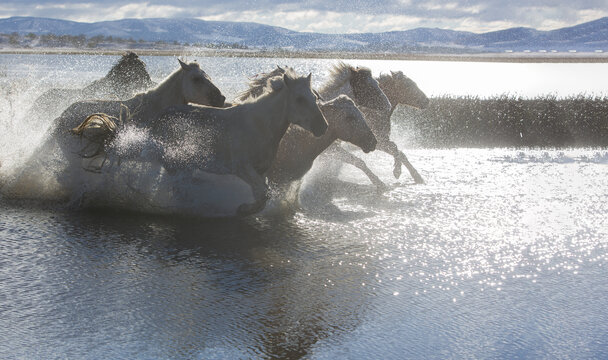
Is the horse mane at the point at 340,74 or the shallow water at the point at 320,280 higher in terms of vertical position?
the horse mane at the point at 340,74

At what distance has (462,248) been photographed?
8.39 metres

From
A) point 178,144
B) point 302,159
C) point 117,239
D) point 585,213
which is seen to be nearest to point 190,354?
point 117,239

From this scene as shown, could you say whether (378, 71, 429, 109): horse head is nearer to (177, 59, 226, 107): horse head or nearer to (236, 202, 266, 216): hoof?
(177, 59, 226, 107): horse head

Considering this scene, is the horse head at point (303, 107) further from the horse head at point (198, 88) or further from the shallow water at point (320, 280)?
the horse head at point (198, 88)

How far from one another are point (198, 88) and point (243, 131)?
1.60 metres

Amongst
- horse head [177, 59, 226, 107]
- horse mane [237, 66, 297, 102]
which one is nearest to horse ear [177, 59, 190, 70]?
horse head [177, 59, 226, 107]

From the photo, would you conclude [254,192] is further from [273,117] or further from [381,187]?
[381,187]

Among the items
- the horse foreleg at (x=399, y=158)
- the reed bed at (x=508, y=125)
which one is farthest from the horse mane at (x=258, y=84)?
the reed bed at (x=508, y=125)

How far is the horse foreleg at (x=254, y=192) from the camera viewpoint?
366 inches

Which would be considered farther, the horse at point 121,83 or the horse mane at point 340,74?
the horse at point 121,83

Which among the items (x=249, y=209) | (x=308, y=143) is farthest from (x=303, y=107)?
(x=249, y=209)

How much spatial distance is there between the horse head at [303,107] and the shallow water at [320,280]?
1341 millimetres

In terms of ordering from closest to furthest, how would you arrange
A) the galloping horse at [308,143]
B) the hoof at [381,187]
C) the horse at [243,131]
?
the horse at [243,131], the galloping horse at [308,143], the hoof at [381,187]

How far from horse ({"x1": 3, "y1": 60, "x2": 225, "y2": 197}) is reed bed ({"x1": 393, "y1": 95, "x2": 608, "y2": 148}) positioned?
1061 centimetres
